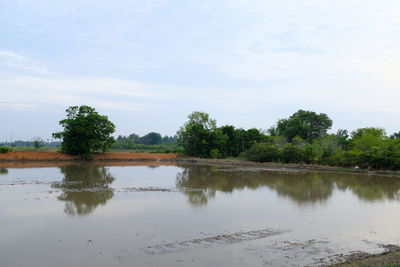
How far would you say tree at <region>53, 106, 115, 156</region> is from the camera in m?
42.8

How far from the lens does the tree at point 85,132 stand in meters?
42.8

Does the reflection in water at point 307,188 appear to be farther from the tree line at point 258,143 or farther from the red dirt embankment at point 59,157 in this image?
the red dirt embankment at point 59,157

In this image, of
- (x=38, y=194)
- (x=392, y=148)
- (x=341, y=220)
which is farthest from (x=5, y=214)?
(x=392, y=148)

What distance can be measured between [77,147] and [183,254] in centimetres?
3718

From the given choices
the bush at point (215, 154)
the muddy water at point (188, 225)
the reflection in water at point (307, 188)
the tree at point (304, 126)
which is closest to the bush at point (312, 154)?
the reflection in water at point (307, 188)

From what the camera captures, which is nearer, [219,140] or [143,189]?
[143,189]

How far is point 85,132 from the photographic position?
4244 cm

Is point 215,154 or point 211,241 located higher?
point 215,154

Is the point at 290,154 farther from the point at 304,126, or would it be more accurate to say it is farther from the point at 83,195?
the point at 83,195

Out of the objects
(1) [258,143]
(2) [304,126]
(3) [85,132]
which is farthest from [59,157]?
(2) [304,126]

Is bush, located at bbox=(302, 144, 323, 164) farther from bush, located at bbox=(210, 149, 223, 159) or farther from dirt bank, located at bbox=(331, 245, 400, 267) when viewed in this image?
dirt bank, located at bbox=(331, 245, 400, 267)

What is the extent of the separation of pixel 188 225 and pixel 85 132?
3398cm

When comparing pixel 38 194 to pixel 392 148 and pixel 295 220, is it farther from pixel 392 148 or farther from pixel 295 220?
pixel 392 148

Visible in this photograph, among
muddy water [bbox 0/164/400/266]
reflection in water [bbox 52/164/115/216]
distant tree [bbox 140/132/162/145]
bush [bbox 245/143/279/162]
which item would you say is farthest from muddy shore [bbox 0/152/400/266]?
distant tree [bbox 140/132/162/145]
